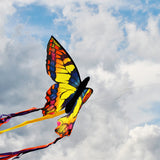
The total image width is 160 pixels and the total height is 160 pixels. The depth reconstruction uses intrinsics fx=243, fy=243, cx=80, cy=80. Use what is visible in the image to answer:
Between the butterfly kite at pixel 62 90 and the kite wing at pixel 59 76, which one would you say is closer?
the butterfly kite at pixel 62 90

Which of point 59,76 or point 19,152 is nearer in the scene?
point 19,152

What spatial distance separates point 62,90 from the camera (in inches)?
401

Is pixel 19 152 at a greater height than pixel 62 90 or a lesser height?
lesser

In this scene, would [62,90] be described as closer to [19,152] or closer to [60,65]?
[60,65]

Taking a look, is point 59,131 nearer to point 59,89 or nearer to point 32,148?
point 32,148

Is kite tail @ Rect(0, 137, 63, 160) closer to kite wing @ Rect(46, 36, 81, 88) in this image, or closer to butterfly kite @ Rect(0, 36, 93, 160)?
butterfly kite @ Rect(0, 36, 93, 160)

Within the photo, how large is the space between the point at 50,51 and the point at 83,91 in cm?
214

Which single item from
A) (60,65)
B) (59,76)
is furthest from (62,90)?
(60,65)

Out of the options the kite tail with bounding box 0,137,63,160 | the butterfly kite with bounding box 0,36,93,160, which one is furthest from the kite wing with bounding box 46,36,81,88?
the kite tail with bounding box 0,137,63,160

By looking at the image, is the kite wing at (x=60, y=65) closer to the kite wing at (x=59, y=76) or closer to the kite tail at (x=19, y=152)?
the kite wing at (x=59, y=76)

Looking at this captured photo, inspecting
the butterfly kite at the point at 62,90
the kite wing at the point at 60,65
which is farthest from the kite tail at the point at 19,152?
the kite wing at the point at 60,65

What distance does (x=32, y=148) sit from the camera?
8.29 m

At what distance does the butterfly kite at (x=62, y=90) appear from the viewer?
31.3 feet

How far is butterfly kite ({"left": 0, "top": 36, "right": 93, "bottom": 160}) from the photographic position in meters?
9.53
